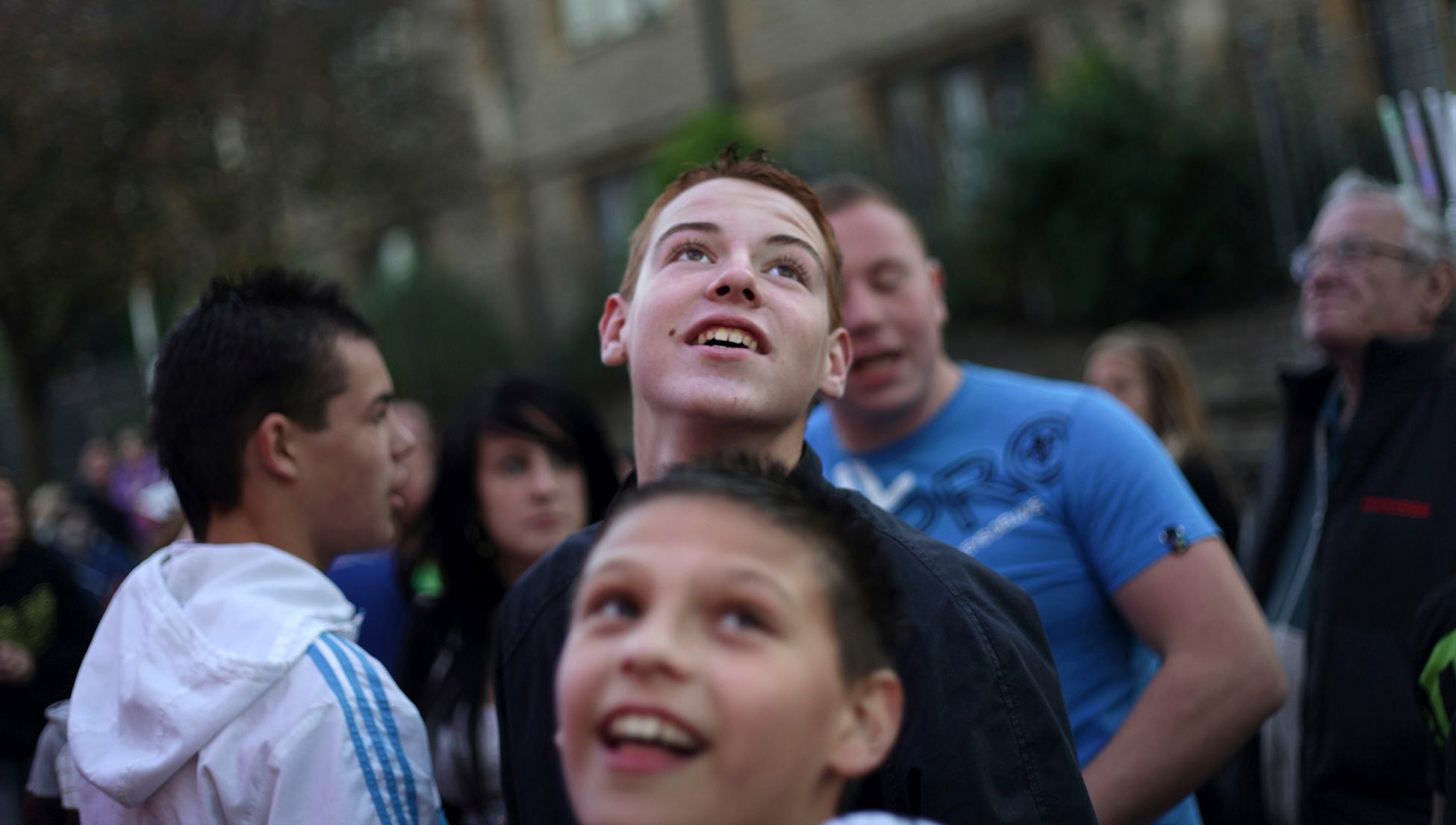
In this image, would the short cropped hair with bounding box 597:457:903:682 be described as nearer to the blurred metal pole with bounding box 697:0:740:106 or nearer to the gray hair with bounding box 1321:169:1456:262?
the gray hair with bounding box 1321:169:1456:262

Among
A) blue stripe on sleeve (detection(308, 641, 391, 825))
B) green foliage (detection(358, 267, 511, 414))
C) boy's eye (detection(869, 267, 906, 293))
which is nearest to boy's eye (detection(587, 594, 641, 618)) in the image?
blue stripe on sleeve (detection(308, 641, 391, 825))

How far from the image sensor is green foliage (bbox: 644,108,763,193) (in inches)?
487

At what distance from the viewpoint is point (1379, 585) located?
10.3ft

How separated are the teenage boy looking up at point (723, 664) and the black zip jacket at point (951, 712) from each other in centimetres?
19

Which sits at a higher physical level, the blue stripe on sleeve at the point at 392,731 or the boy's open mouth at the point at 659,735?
the boy's open mouth at the point at 659,735

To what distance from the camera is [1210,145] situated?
9.63 meters

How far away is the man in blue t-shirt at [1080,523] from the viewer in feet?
8.05

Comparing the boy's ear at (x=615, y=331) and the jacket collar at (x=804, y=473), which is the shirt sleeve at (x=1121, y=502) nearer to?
the jacket collar at (x=804, y=473)

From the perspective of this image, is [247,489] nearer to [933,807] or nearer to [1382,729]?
[933,807]

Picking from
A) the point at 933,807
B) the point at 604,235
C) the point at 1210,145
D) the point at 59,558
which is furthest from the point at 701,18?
the point at 933,807

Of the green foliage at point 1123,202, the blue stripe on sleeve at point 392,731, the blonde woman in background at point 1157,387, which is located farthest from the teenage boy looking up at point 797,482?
the green foliage at point 1123,202

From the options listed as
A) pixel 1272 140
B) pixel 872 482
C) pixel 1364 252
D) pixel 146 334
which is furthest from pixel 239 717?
pixel 146 334

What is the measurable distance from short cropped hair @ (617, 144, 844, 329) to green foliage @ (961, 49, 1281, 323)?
8063 millimetres

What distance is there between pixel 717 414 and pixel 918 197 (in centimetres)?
997
